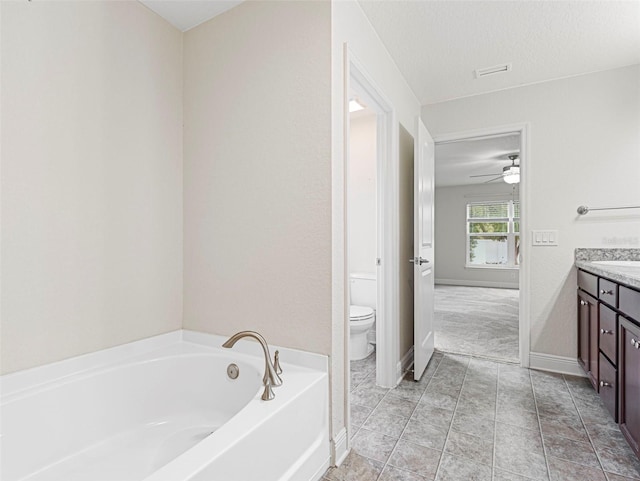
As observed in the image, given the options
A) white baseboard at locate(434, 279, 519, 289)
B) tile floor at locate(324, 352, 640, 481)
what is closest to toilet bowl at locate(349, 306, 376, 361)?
tile floor at locate(324, 352, 640, 481)

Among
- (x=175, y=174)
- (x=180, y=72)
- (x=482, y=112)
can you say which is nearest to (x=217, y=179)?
(x=175, y=174)

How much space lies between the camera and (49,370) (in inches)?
56.6

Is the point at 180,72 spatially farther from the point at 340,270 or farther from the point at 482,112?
the point at 482,112

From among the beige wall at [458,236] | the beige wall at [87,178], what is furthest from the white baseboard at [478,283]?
the beige wall at [87,178]

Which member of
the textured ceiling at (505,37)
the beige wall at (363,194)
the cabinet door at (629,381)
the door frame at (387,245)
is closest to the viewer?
the cabinet door at (629,381)

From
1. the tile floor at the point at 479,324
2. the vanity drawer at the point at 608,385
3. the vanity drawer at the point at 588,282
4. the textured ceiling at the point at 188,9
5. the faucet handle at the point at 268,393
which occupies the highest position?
the textured ceiling at the point at 188,9

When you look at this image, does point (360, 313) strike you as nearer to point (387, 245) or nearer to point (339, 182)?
point (387, 245)

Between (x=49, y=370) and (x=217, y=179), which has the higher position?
(x=217, y=179)

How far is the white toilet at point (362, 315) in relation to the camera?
2.76 metres

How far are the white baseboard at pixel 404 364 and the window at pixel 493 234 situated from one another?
226 inches

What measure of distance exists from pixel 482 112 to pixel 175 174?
258 cm

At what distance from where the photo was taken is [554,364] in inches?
105

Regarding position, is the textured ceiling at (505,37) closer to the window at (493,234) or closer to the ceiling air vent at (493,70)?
the ceiling air vent at (493,70)

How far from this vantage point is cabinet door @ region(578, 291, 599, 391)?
2.09 meters
